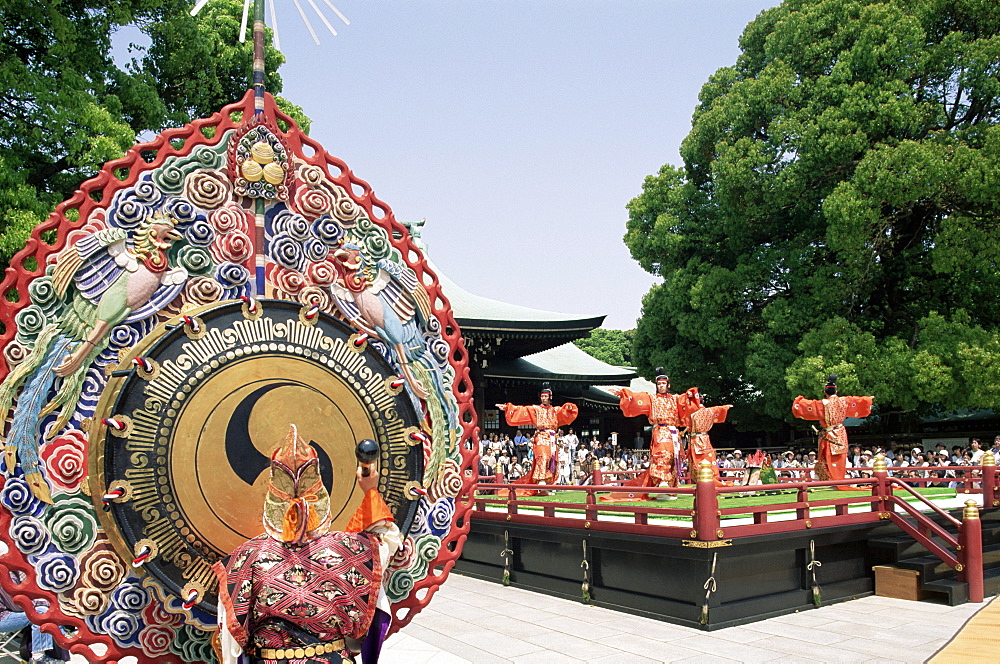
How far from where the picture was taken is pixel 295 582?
8.68ft

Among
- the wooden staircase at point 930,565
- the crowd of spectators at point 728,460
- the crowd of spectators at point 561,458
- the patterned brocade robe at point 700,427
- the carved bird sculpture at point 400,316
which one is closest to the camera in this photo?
the carved bird sculpture at point 400,316

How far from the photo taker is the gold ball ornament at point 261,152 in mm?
3350

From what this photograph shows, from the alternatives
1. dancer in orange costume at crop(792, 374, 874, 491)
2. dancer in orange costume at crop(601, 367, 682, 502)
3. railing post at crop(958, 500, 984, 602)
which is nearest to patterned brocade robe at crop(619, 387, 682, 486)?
dancer in orange costume at crop(601, 367, 682, 502)

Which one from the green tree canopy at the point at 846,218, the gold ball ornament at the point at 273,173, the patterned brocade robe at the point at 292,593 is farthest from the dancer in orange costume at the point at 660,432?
the patterned brocade robe at the point at 292,593

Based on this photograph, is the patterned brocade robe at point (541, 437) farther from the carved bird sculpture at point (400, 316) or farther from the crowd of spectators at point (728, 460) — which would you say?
the carved bird sculpture at point (400, 316)

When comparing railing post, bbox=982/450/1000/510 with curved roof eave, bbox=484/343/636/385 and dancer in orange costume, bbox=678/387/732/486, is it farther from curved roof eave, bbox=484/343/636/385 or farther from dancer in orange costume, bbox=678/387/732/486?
curved roof eave, bbox=484/343/636/385

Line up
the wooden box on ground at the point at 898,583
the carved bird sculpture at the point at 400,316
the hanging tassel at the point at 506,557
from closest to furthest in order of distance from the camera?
1. the carved bird sculpture at the point at 400,316
2. the wooden box on ground at the point at 898,583
3. the hanging tassel at the point at 506,557

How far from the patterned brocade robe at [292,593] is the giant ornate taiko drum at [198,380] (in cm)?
40

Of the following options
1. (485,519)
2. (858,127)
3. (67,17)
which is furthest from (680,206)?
(67,17)

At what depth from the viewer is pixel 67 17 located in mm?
8688

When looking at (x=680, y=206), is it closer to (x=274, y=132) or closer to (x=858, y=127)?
(x=858, y=127)

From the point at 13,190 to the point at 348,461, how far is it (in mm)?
6341

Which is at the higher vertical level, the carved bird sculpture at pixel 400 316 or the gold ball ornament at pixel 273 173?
the gold ball ornament at pixel 273 173

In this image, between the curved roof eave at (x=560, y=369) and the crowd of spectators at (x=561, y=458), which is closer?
the crowd of spectators at (x=561, y=458)
